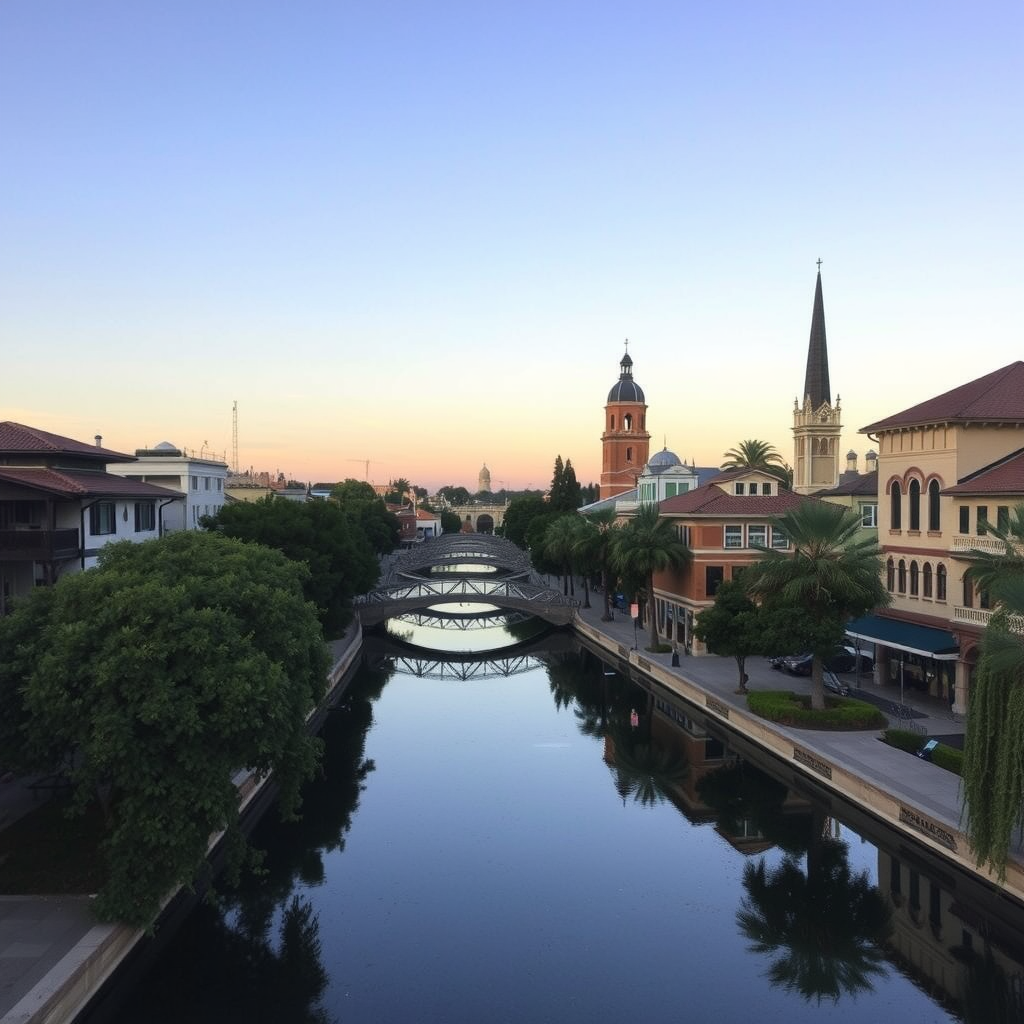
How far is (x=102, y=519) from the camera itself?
41875 mm

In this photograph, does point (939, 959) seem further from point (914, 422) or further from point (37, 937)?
point (914, 422)

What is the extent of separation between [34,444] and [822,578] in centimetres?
3504

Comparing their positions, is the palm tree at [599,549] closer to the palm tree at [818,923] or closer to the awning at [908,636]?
the awning at [908,636]

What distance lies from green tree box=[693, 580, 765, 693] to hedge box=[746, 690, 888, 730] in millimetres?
2646

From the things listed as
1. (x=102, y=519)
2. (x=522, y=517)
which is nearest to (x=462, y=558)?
(x=102, y=519)

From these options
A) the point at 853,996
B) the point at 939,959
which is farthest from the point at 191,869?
the point at 939,959

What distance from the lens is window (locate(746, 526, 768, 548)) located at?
5738 centimetres

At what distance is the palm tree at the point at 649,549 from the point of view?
57188 millimetres

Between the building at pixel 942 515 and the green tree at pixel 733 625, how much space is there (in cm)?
574

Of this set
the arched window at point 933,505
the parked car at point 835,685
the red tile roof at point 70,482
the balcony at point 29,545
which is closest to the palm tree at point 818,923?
the parked car at point 835,685

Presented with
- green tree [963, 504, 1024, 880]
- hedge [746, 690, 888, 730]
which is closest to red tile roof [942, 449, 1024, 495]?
hedge [746, 690, 888, 730]

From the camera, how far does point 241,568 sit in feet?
87.3

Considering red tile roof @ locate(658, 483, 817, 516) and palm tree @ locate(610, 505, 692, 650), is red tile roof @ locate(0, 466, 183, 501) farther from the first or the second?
red tile roof @ locate(658, 483, 817, 516)

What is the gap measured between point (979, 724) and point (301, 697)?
696 inches
